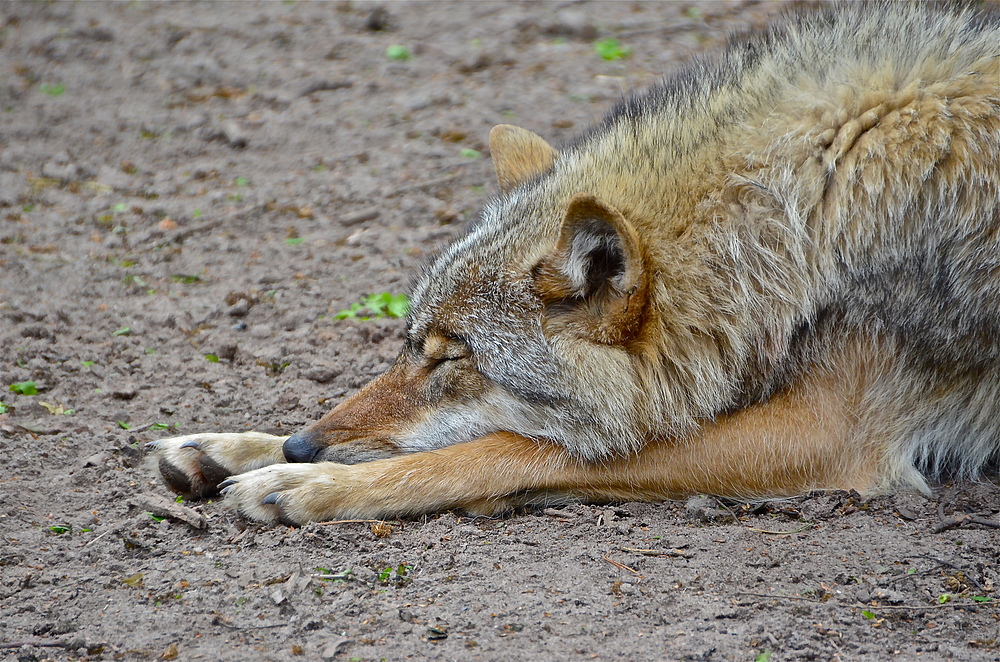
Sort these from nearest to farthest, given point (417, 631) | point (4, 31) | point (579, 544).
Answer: point (417, 631) < point (579, 544) < point (4, 31)

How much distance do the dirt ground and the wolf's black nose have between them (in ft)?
1.28

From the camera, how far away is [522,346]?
423 cm

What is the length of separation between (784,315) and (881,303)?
412 mm

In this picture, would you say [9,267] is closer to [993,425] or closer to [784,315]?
[784,315]

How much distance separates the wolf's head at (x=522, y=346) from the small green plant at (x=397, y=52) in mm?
5654

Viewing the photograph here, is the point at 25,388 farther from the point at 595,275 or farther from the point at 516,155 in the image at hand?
the point at 595,275

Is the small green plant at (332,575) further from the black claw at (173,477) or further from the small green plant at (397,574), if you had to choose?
the black claw at (173,477)

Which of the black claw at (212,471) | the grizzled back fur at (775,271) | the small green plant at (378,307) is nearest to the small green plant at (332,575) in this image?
the grizzled back fur at (775,271)

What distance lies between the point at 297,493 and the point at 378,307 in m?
2.17

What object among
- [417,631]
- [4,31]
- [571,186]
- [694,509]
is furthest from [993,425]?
[4,31]

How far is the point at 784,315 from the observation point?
4027 millimetres

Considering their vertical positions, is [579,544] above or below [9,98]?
below

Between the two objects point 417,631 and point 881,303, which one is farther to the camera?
point 881,303

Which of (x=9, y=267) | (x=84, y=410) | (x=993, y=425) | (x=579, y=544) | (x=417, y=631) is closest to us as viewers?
(x=417, y=631)
